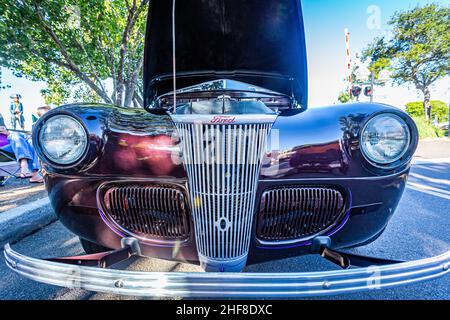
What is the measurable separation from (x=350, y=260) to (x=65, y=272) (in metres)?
1.24

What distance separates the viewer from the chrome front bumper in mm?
836

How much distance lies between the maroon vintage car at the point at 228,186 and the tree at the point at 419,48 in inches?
726

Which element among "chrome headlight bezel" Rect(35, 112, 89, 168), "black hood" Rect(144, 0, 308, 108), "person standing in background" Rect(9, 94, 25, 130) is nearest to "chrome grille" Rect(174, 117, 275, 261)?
"chrome headlight bezel" Rect(35, 112, 89, 168)

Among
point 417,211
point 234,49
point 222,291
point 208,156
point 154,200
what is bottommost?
point 417,211

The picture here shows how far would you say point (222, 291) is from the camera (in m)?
0.84

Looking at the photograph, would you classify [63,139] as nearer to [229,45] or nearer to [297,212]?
[297,212]

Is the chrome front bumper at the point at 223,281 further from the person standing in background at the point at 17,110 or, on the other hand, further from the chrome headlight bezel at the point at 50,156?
the person standing in background at the point at 17,110

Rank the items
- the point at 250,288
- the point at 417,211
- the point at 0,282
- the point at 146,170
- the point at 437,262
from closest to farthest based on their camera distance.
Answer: the point at 250,288 → the point at 437,262 → the point at 146,170 → the point at 0,282 → the point at 417,211

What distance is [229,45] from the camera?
181 centimetres

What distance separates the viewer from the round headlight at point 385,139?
1.07m

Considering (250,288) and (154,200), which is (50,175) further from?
(250,288)

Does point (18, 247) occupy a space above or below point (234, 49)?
below

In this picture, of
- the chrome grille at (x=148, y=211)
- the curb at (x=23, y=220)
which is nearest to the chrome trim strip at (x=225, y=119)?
the chrome grille at (x=148, y=211)
